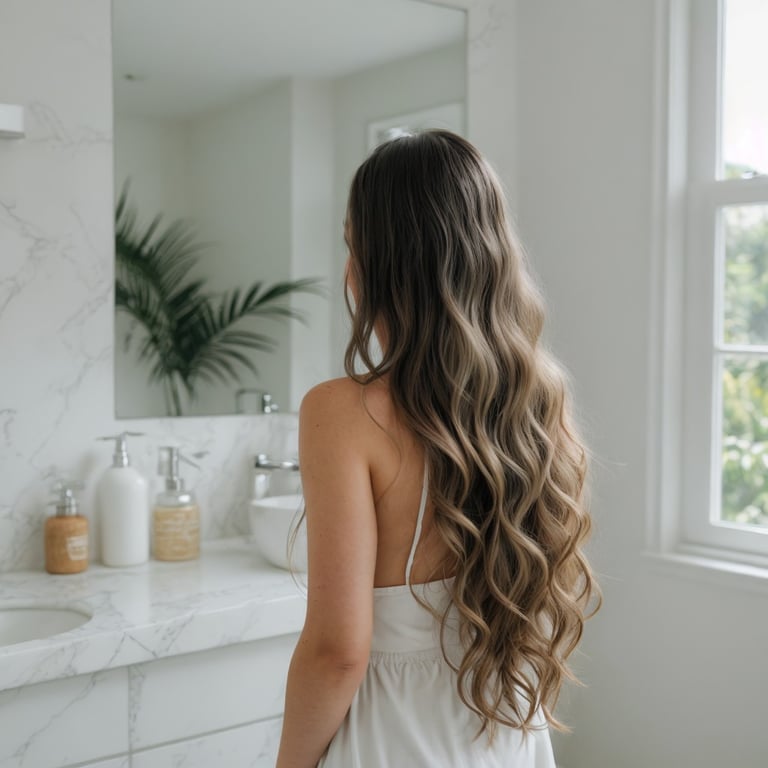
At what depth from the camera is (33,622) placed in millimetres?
1827

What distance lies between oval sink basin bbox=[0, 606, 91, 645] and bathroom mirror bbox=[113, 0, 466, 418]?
0.52 m

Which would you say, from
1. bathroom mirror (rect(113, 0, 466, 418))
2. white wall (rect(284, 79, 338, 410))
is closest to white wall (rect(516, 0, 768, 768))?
bathroom mirror (rect(113, 0, 466, 418))

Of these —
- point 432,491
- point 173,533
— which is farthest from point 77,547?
point 432,491

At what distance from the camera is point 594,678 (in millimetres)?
2512

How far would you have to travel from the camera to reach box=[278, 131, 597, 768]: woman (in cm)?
112

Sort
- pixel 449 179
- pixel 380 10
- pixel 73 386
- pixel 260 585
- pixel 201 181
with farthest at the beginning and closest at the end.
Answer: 1. pixel 380 10
2. pixel 201 181
3. pixel 73 386
4. pixel 260 585
5. pixel 449 179

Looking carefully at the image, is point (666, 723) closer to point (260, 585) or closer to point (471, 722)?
point (260, 585)

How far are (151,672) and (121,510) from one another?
1.56 ft

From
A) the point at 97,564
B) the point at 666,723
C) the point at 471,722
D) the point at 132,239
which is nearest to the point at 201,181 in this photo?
the point at 132,239

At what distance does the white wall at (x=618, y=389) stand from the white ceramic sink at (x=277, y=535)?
33.6 inches

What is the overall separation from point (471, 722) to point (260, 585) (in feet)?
2.66

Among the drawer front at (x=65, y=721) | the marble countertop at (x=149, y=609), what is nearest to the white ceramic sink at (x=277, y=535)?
the marble countertop at (x=149, y=609)

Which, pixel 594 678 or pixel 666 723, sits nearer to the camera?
pixel 666 723

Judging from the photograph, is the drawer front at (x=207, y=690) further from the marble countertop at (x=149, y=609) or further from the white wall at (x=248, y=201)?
the white wall at (x=248, y=201)
